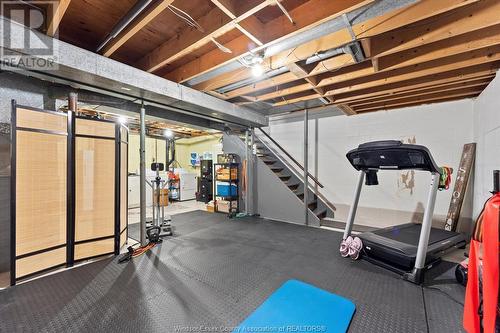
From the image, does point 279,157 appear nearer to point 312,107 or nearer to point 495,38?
point 312,107

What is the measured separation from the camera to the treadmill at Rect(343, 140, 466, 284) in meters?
2.54

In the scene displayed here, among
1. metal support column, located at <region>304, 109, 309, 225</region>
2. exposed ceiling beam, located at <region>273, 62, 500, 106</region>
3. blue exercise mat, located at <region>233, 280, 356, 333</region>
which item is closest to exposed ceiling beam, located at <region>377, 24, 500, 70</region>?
exposed ceiling beam, located at <region>273, 62, 500, 106</region>

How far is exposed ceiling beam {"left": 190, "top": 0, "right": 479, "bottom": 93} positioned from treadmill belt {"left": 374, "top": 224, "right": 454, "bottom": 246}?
2.71m

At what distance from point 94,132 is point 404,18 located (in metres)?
3.97

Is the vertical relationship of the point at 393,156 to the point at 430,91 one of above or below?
below

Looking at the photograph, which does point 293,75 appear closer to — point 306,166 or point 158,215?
point 306,166

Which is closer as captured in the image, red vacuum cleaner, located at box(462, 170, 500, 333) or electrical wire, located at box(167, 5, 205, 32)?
red vacuum cleaner, located at box(462, 170, 500, 333)

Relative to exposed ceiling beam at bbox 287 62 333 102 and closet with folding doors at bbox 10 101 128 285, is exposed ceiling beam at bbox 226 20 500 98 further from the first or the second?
closet with folding doors at bbox 10 101 128 285

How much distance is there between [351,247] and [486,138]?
2.71 meters

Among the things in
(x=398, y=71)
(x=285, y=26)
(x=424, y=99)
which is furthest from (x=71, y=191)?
(x=424, y=99)

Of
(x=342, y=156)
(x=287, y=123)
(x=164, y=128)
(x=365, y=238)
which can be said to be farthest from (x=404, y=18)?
(x=164, y=128)

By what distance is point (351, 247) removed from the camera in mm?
3170

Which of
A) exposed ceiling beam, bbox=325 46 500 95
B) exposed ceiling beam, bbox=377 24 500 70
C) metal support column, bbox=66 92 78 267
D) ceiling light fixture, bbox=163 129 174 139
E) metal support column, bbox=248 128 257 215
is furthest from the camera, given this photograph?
ceiling light fixture, bbox=163 129 174 139

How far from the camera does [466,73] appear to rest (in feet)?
10.2
